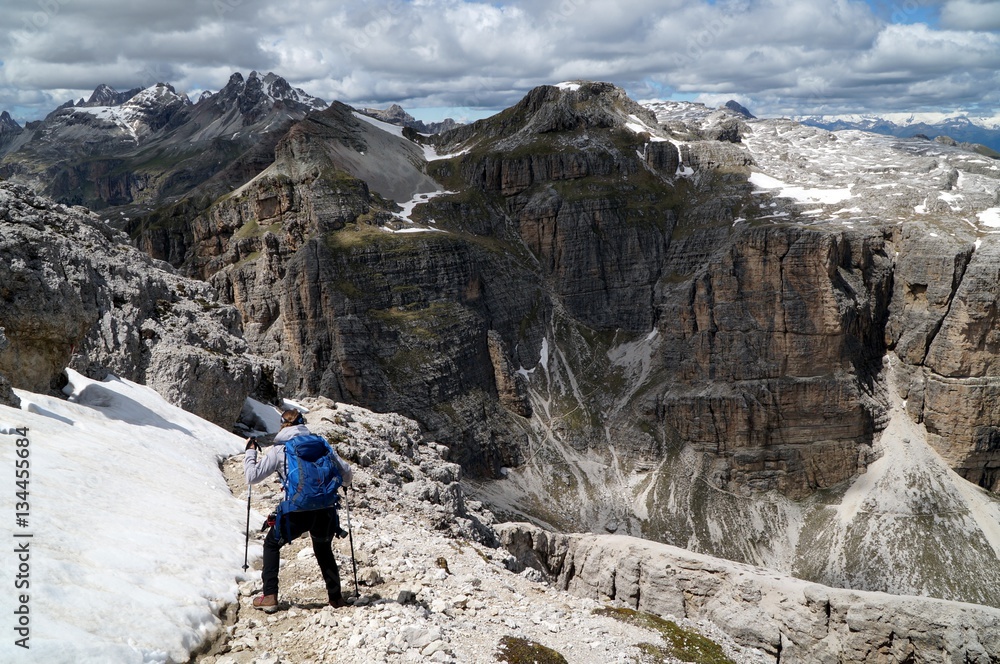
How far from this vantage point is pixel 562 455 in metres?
142

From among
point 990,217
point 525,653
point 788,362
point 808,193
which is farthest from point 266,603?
point 808,193

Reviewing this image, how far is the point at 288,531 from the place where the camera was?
13633 millimetres

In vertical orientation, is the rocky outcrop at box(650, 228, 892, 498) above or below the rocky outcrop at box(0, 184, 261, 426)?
below

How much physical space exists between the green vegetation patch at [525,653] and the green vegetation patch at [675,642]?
12.1 ft

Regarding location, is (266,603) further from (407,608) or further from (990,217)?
(990,217)

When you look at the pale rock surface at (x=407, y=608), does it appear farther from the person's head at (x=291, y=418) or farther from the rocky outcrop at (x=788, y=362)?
the rocky outcrop at (x=788, y=362)

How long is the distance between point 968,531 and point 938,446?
1764 cm

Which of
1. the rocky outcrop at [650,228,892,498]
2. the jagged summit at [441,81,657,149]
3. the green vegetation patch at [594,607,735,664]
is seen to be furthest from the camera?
the jagged summit at [441,81,657,149]

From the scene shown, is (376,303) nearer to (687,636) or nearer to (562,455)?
(562,455)

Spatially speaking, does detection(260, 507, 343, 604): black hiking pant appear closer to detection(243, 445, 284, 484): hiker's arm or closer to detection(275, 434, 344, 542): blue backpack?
detection(275, 434, 344, 542): blue backpack

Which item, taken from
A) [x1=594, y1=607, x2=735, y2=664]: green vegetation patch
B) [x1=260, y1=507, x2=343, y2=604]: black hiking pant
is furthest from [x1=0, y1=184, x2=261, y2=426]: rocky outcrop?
[x1=594, y1=607, x2=735, y2=664]: green vegetation patch

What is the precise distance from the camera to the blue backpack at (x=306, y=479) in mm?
13734

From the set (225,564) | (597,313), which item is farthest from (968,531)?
(225,564)

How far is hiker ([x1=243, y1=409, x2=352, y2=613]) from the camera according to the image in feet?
44.9
